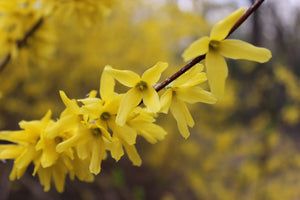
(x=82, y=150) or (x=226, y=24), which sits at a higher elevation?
(x=226, y=24)

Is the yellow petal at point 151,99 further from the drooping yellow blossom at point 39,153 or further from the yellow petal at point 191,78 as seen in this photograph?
the drooping yellow blossom at point 39,153

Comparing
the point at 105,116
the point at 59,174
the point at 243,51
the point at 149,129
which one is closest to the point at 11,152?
the point at 59,174

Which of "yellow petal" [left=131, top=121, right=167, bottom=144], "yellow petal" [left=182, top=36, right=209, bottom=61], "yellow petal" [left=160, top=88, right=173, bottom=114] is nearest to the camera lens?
"yellow petal" [left=182, top=36, right=209, bottom=61]

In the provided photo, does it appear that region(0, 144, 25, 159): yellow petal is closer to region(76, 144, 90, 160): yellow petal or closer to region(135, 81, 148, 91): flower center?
region(76, 144, 90, 160): yellow petal

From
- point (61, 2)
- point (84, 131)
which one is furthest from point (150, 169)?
point (84, 131)

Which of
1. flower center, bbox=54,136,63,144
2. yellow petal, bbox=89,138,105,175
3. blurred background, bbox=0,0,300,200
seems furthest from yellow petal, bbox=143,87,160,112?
blurred background, bbox=0,0,300,200

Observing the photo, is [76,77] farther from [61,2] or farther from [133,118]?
[133,118]

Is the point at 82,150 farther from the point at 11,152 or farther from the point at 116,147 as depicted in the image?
the point at 11,152
